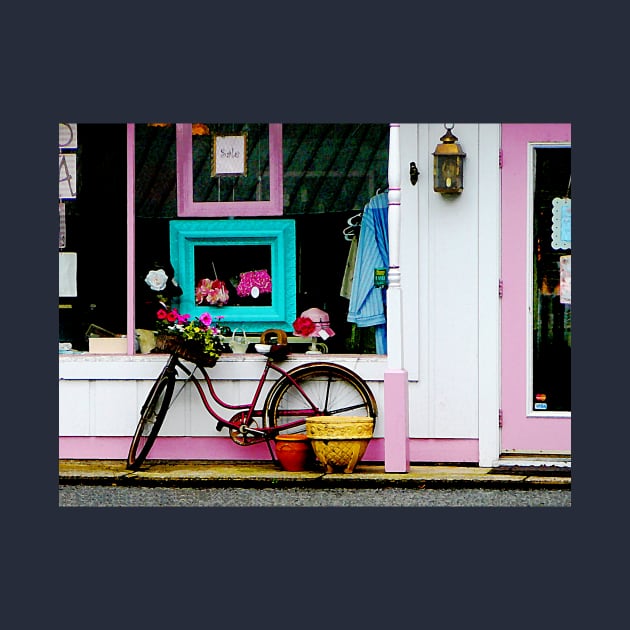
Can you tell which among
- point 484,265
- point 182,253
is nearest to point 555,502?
point 484,265

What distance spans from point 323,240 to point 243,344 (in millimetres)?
1022

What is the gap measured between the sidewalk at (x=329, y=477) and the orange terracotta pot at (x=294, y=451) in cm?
10

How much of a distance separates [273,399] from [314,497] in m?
1.14

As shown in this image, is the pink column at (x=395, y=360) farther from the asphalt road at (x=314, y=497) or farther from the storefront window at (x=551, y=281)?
the storefront window at (x=551, y=281)

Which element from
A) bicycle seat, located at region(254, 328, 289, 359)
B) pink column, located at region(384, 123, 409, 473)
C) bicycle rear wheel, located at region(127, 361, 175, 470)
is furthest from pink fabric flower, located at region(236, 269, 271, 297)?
pink column, located at region(384, 123, 409, 473)

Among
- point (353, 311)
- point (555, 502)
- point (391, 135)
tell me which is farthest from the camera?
point (353, 311)

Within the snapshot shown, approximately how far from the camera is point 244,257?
33.7 ft

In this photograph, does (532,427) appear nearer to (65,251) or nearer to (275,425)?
(275,425)

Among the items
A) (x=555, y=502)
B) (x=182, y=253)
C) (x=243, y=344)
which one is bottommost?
(x=555, y=502)

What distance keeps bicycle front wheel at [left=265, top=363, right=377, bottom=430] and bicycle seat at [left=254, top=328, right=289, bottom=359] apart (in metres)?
0.17

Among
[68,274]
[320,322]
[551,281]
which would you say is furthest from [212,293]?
[551,281]

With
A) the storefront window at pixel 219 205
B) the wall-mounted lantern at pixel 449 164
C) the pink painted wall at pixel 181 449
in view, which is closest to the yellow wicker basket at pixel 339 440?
the pink painted wall at pixel 181 449

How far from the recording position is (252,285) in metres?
10.3

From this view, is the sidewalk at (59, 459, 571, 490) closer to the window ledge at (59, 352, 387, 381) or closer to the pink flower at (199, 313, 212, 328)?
the window ledge at (59, 352, 387, 381)
